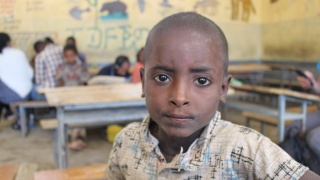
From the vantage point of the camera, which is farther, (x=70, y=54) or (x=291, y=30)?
(x=291, y=30)

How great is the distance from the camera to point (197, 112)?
88 cm

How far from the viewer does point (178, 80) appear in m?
0.87

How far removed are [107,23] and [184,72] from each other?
6.89 metres

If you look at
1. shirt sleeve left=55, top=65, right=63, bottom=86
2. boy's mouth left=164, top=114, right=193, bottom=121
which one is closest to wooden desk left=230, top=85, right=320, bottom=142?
boy's mouth left=164, top=114, right=193, bottom=121

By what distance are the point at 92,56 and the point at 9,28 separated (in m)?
1.74

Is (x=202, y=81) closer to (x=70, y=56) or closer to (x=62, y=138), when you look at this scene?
(x=62, y=138)

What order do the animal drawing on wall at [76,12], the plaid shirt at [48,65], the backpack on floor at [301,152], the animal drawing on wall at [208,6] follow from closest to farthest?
the backpack on floor at [301,152] < the plaid shirt at [48,65] < the animal drawing on wall at [76,12] < the animal drawing on wall at [208,6]

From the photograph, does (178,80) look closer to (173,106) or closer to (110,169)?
(173,106)

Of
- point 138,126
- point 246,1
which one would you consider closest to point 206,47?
point 138,126

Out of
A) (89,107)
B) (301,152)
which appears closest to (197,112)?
(301,152)

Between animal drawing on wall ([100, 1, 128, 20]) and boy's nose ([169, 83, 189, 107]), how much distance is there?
6900mm

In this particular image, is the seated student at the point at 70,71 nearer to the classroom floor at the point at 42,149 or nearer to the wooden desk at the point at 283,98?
the classroom floor at the point at 42,149

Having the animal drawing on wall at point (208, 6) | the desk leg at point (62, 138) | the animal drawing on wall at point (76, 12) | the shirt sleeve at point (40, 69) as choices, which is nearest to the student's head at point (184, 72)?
the desk leg at point (62, 138)

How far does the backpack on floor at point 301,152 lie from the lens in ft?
6.70
